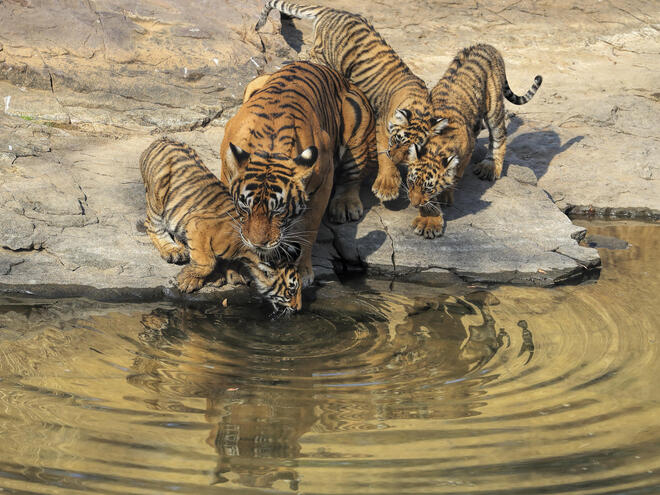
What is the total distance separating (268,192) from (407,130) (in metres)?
1.48

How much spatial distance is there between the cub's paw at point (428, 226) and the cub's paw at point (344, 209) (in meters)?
0.41

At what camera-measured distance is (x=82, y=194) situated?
551 cm

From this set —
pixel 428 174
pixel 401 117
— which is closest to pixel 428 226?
pixel 428 174

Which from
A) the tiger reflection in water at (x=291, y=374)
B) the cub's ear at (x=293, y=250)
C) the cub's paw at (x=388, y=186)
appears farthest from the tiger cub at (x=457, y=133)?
the cub's ear at (x=293, y=250)

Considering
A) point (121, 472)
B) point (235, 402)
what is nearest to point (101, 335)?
point (235, 402)

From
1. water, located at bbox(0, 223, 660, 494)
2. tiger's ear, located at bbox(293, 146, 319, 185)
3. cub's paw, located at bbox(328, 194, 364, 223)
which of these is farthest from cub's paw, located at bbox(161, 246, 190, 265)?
cub's paw, located at bbox(328, 194, 364, 223)

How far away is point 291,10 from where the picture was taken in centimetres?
751

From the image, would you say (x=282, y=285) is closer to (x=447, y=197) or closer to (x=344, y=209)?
(x=344, y=209)

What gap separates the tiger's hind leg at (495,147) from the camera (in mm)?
6309

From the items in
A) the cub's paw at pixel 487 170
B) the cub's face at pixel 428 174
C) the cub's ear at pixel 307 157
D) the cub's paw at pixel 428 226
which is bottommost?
the cub's paw at pixel 428 226

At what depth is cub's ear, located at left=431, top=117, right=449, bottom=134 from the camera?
5324 millimetres

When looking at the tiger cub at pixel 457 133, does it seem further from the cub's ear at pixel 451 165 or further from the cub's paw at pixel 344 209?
the cub's paw at pixel 344 209

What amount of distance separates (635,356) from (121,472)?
2562mm

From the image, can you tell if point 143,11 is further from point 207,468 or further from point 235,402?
point 207,468
